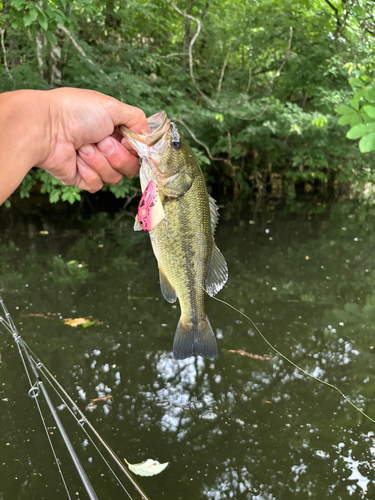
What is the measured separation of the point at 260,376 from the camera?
387cm

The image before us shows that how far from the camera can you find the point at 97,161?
215cm

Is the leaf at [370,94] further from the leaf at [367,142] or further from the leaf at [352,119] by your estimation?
the leaf at [367,142]

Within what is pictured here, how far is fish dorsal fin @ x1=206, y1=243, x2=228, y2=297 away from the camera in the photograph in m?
2.10

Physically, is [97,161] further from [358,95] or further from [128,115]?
[358,95]

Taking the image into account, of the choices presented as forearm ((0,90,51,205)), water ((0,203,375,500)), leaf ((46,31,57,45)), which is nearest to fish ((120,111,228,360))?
forearm ((0,90,51,205))

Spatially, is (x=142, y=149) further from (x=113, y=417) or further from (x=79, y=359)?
(x=79, y=359)

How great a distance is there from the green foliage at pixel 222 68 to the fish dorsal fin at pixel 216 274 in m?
5.43

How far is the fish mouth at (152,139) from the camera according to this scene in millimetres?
1871

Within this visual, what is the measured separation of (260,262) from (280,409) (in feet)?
12.3

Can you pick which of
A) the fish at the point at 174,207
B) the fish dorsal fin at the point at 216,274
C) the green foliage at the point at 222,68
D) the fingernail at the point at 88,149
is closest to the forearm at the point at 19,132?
the fingernail at the point at 88,149

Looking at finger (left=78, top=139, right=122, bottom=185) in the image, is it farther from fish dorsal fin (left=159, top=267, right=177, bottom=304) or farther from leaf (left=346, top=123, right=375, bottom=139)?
leaf (left=346, top=123, right=375, bottom=139)

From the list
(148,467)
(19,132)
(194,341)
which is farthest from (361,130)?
(148,467)

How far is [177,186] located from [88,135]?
498 mm

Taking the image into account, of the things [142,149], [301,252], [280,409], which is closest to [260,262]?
[301,252]
